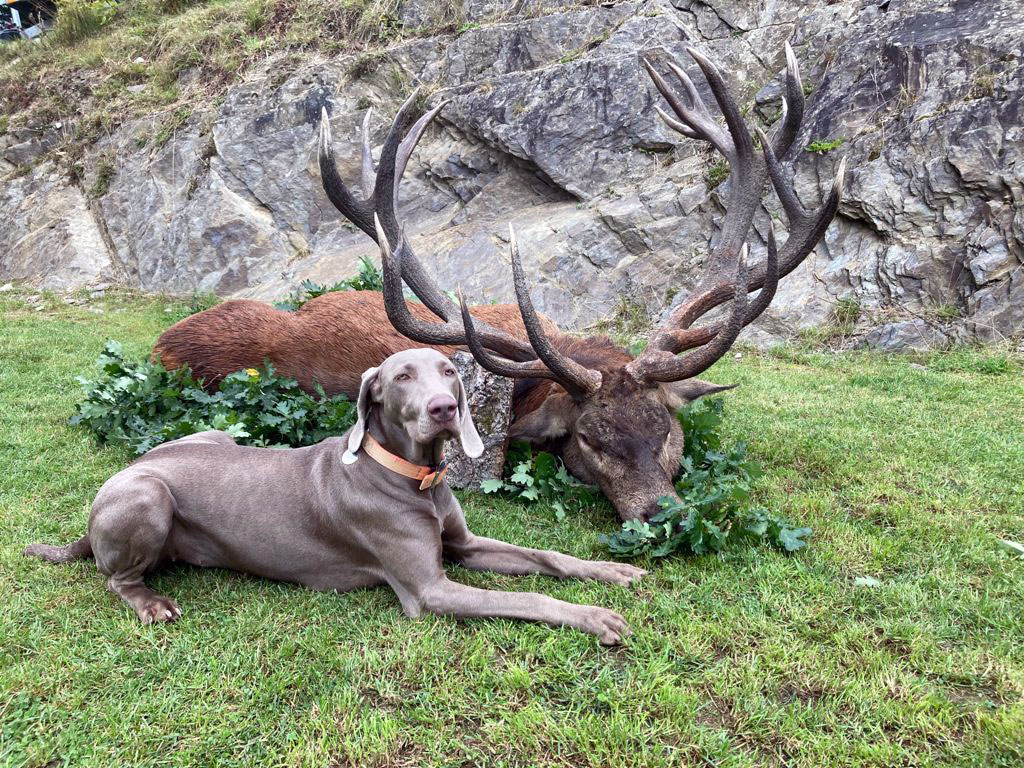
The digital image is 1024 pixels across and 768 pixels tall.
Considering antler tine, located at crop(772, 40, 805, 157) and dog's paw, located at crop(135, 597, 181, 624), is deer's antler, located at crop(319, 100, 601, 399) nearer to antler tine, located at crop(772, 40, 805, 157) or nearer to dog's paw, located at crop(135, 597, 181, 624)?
dog's paw, located at crop(135, 597, 181, 624)

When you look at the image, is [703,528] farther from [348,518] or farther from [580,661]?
[348,518]

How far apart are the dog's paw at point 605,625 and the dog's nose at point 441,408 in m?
1.04

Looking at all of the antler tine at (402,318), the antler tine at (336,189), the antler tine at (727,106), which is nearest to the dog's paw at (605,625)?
the antler tine at (402,318)

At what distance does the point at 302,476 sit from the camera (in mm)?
3719

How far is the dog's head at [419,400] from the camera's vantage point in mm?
3197

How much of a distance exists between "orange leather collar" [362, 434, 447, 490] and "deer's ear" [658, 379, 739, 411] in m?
2.06

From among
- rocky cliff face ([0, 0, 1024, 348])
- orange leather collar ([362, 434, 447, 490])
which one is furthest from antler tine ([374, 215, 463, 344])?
rocky cliff face ([0, 0, 1024, 348])

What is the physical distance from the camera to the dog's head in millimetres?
3197

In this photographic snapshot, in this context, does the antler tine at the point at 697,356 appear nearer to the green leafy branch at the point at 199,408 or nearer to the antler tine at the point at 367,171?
the green leafy branch at the point at 199,408

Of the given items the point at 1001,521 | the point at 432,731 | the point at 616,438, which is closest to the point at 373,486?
the point at 432,731

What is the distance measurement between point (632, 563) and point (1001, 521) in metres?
2.10

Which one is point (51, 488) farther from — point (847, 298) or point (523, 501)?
point (847, 298)

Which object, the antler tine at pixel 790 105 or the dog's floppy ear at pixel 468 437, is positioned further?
the antler tine at pixel 790 105

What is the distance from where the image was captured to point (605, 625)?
3.00 m
